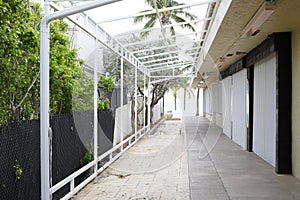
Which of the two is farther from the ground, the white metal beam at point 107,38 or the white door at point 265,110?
the white metal beam at point 107,38

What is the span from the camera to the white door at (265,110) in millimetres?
5902

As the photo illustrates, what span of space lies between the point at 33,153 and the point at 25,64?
2.96 feet

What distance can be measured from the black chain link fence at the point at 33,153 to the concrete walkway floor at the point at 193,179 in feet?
1.66

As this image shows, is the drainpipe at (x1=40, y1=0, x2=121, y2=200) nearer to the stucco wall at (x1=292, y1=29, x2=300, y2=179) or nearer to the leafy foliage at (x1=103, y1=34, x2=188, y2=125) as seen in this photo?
the stucco wall at (x1=292, y1=29, x2=300, y2=179)

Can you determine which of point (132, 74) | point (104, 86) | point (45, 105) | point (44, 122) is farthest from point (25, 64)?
point (132, 74)

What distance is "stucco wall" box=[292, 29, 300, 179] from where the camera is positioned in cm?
489

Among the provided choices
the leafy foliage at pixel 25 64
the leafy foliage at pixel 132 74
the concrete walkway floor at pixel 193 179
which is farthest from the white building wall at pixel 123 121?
the leafy foliage at pixel 25 64

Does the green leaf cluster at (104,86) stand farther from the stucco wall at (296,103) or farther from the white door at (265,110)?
the stucco wall at (296,103)

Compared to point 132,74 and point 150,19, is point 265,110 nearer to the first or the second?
point 150,19

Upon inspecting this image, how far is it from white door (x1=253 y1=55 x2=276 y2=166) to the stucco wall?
71cm

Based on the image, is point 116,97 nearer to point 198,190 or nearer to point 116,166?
point 116,166

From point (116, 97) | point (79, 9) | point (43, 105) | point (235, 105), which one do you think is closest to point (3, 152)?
point (43, 105)

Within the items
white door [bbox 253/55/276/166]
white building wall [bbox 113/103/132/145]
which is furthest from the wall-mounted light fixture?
white building wall [bbox 113/103/132/145]

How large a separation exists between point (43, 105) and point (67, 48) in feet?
4.76
